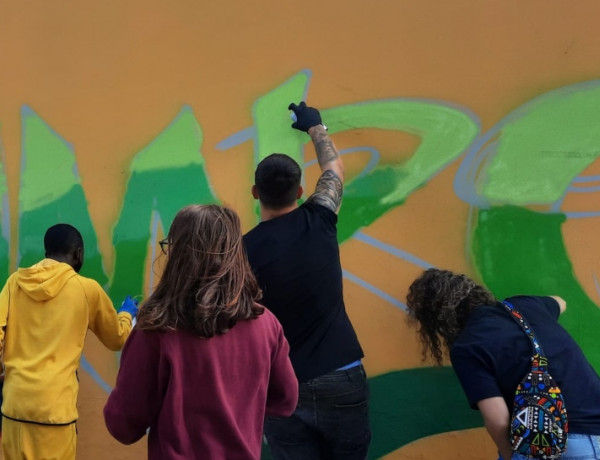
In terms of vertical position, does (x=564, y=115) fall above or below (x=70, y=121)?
below

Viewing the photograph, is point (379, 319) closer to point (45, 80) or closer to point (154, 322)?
point (154, 322)

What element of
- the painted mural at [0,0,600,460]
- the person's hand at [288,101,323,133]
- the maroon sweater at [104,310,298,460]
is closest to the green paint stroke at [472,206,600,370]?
the painted mural at [0,0,600,460]

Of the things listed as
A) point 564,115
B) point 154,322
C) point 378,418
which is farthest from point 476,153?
point 154,322

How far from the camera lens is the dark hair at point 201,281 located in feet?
5.23

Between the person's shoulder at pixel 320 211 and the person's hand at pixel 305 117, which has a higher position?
the person's hand at pixel 305 117

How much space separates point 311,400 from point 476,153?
1419 mm

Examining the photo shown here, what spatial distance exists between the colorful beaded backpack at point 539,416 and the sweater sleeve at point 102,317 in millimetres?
1696

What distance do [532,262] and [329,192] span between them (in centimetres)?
110

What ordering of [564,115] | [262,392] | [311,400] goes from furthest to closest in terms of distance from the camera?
1. [564,115]
2. [311,400]
3. [262,392]

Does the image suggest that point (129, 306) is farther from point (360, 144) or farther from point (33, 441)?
point (360, 144)

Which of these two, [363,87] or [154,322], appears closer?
[154,322]

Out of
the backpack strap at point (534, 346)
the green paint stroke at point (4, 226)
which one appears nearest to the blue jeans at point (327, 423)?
the backpack strap at point (534, 346)

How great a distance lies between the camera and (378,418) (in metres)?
2.94

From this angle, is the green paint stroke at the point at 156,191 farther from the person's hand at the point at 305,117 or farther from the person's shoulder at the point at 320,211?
the person's shoulder at the point at 320,211
